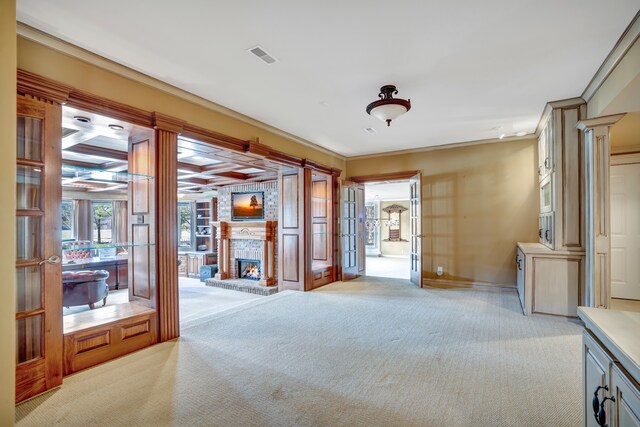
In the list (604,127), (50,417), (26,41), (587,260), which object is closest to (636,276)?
(587,260)

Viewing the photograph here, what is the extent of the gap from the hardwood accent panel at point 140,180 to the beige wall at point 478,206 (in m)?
4.97

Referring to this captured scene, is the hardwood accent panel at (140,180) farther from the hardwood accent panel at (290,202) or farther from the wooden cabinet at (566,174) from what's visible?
the wooden cabinet at (566,174)

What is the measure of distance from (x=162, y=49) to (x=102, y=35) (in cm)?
43

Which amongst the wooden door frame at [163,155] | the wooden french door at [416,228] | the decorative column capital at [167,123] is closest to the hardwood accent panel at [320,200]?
the wooden french door at [416,228]

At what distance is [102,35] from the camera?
2.47 metres

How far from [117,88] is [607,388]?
4066 mm

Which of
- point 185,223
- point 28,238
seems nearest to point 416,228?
point 28,238

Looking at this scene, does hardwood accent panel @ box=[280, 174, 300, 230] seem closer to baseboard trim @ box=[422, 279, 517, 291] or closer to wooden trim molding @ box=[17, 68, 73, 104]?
baseboard trim @ box=[422, 279, 517, 291]

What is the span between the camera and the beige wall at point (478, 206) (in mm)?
5527

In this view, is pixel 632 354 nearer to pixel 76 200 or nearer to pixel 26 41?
pixel 26 41

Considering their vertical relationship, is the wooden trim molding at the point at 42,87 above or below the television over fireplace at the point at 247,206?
above

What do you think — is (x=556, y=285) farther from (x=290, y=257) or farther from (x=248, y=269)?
(x=248, y=269)

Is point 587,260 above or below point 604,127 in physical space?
below

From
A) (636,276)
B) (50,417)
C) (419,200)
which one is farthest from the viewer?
(419,200)
